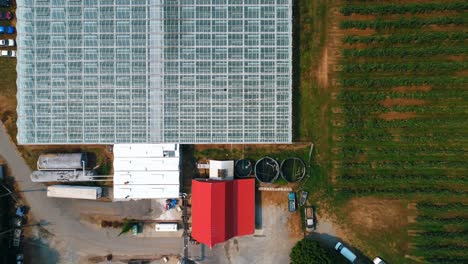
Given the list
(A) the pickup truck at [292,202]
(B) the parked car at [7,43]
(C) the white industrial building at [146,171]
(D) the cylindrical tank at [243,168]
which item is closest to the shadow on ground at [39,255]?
(C) the white industrial building at [146,171]

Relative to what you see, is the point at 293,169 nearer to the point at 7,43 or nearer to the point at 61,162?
the point at 61,162

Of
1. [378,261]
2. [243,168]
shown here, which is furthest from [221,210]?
[378,261]

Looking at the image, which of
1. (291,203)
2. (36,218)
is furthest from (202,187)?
(36,218)

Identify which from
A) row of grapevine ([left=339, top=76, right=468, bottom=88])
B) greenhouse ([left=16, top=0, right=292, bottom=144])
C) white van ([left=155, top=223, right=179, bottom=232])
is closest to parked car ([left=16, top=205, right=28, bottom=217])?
greenhouse ([left=16, top=0, right=292, bottom=144])

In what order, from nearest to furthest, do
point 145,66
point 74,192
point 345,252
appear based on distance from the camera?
point 145,66 < point 74,192 < point 345,252

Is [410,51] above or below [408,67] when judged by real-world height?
above

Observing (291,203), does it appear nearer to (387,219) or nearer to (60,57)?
(387,219)
